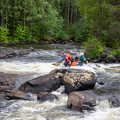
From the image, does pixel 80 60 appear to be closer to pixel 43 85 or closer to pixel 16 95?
pixel 43 85

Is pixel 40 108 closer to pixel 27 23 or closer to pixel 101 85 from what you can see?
pixel 101 85

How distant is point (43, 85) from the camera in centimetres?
849

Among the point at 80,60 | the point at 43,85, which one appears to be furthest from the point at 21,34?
the point at 43,85

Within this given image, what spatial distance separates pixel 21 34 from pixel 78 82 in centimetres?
2852

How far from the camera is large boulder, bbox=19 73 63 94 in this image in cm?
835

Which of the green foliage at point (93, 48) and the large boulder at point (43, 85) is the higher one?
the green foliage at point (93, 48)

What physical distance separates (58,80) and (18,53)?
38.5 ft

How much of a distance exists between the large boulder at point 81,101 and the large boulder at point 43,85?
196 centimetres

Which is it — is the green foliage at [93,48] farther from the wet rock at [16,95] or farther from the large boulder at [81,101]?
the wet rock at [16,95]

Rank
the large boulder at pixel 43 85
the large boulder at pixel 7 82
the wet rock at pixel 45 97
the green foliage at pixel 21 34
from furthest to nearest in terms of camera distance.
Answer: the green foliage at pixel 21 34 → the large boulder at pixel 7 82 → the large boulder at pixel 43 85 → the wet rock at pixel 45 97

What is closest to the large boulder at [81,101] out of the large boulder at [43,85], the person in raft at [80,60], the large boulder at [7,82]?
the large boulder at [43,85]

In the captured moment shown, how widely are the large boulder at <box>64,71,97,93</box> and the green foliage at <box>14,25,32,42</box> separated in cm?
2719

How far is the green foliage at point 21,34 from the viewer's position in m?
34.7

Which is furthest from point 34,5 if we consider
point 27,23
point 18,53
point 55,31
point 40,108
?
point 40,108
